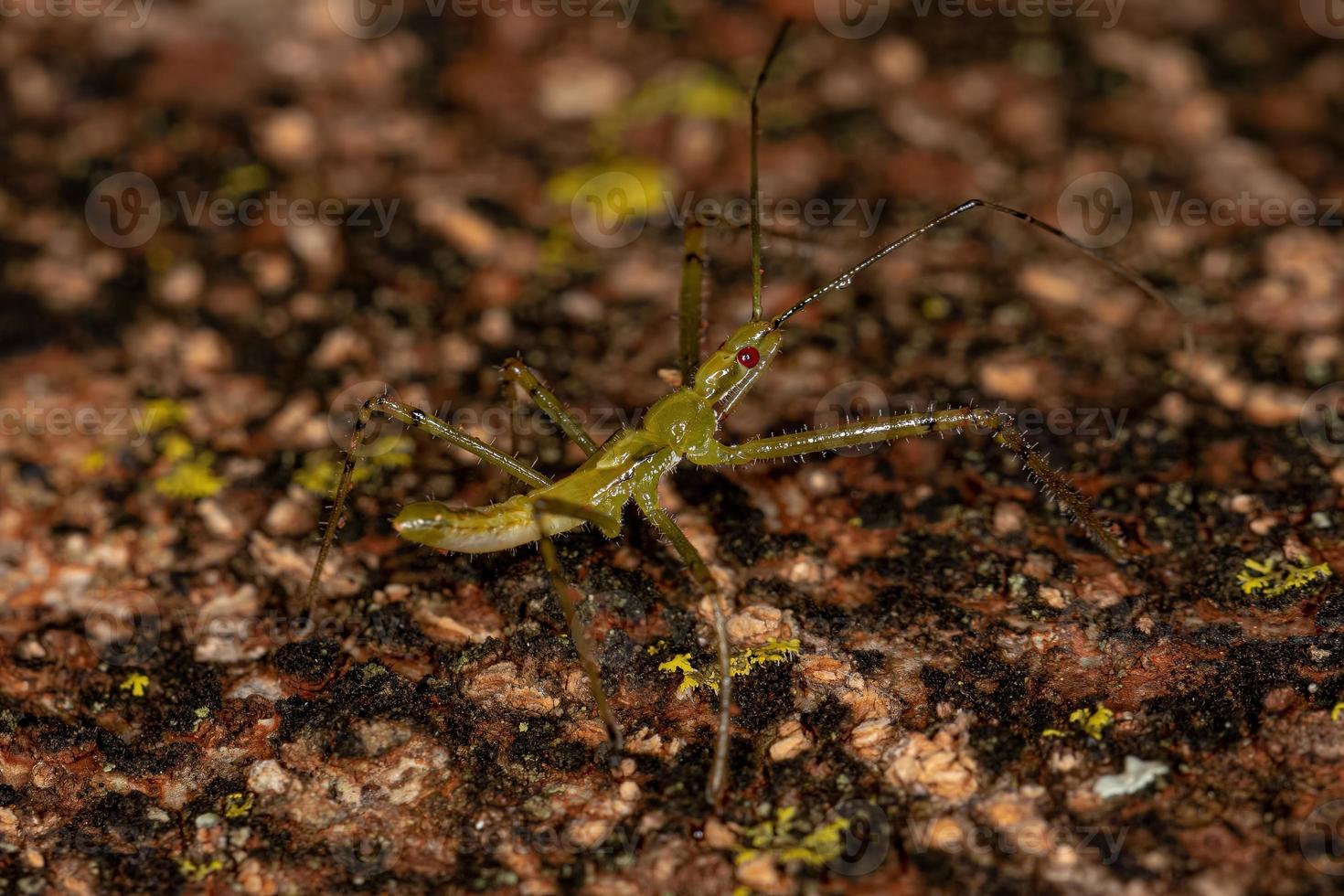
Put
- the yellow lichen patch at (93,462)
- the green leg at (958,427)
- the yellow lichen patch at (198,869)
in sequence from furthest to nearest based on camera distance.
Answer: the yellow lichen patch at (93,462) → the green leg at (958,427) → the yellow lichen patch at (198,869)

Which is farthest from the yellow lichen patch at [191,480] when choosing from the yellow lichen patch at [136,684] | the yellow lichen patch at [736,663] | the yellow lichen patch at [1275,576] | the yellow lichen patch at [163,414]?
the yellow lichen patch at [1275,576]

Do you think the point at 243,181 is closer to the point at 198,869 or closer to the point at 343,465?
the point at 343,465

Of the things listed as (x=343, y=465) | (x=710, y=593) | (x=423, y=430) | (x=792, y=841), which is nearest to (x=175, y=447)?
(x=343, y=465)

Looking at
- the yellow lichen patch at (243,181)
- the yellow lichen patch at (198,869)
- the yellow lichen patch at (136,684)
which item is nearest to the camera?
the yellow lichen patch at (198,869)

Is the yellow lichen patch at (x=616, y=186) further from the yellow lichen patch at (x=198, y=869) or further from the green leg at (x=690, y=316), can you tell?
the yellow lichen patch at (x=198, y=869)

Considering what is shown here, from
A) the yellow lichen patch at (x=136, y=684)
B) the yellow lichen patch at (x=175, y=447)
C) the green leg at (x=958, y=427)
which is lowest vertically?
the yellow lichen patch at (x=136, y=684)

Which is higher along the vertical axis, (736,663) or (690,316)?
(690,316)

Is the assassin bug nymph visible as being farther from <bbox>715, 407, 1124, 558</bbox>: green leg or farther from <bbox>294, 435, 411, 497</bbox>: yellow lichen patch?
<bbox>294, 435, 411, 497</bbox>: yellow lichen patch

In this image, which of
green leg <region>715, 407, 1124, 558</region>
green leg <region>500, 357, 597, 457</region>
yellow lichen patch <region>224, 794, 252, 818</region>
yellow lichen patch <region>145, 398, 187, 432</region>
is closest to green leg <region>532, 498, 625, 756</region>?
green leg <region>500, 357, 597, 457</region>
